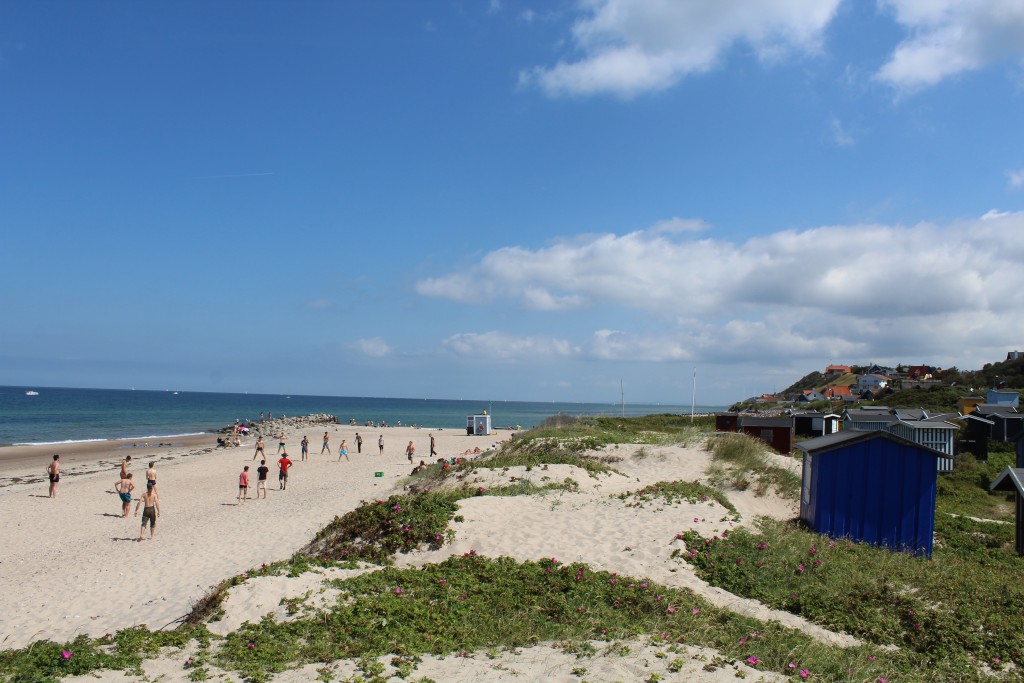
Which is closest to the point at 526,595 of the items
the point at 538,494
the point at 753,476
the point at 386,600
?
the point at 386,600

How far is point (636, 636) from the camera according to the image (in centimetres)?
843

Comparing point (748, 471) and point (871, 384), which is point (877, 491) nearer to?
point (748, 471)

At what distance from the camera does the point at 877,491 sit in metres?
14.9

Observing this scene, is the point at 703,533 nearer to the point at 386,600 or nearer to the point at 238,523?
the point at 386,600

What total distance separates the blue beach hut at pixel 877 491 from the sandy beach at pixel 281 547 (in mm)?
1912

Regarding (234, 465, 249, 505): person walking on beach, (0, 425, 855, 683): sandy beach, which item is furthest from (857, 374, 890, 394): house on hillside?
(234, 465, 249, 505): person walking on beach

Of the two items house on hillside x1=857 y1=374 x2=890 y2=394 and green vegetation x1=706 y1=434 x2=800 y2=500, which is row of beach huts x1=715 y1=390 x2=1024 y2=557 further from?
house on hillside x1=857 y1=374 x2=890 y2=394

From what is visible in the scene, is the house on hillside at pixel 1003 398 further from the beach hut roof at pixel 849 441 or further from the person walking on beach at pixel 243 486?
the person walking on beach at pixel 243 486

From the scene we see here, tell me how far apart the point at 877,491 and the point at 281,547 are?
46.1ft

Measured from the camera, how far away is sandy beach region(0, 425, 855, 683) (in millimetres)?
8000

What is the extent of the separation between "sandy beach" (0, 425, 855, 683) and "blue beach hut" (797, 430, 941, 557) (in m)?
1.91

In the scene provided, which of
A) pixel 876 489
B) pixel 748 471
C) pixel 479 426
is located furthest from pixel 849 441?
pixel 479 426

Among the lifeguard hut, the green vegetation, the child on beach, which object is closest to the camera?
the green vegetation

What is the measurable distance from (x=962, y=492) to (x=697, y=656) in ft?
67.1
